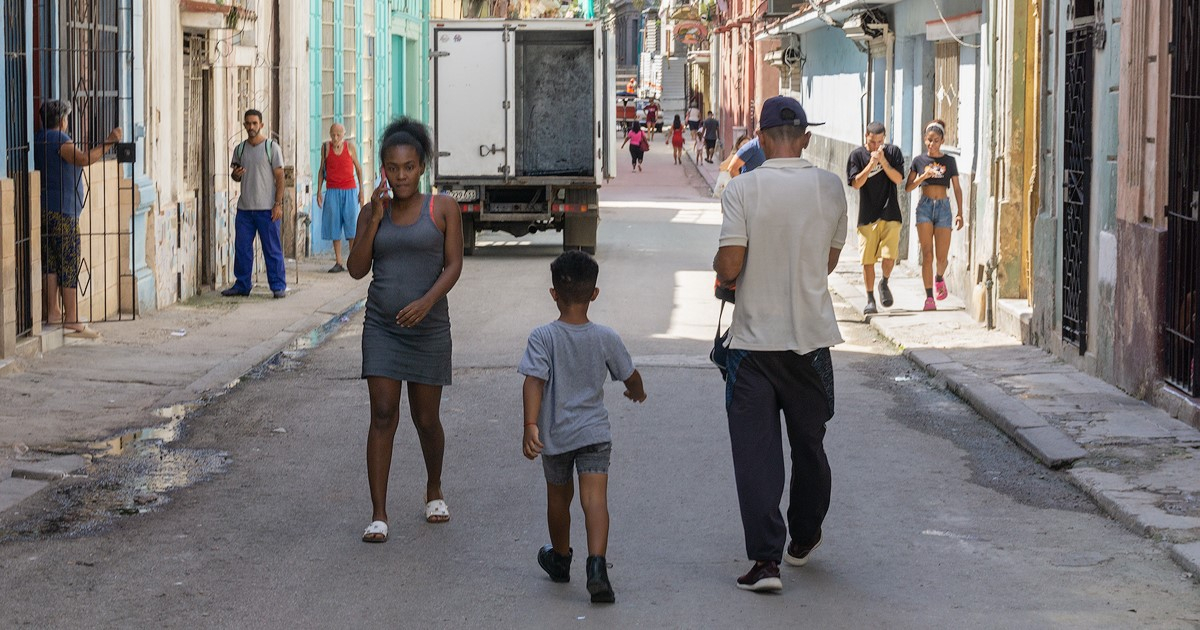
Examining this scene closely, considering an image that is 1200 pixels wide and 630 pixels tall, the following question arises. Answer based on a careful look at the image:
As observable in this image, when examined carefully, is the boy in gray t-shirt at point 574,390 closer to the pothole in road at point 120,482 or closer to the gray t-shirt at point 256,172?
the pothole in road at point 120,482

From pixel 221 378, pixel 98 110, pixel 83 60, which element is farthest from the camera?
pixel 98 110

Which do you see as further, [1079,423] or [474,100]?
[474,100]

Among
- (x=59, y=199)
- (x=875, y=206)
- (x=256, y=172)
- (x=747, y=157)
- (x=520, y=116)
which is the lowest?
(x=875, y=206)

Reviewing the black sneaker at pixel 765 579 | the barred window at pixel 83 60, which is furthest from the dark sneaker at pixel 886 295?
the black sneaker at pixel 765 579

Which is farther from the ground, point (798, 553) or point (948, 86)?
point (948, 86)

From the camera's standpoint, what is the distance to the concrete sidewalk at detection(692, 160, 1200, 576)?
7.46 meters

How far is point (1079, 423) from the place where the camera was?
9.54 metres

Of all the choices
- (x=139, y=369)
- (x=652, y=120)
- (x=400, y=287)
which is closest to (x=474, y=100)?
(x=139, y=369)

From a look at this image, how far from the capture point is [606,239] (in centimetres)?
2484

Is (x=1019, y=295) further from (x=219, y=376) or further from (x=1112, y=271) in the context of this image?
(x=219, y=376)

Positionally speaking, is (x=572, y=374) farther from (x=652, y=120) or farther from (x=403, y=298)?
(x=652, y=120)

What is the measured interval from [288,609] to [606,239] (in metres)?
19.1

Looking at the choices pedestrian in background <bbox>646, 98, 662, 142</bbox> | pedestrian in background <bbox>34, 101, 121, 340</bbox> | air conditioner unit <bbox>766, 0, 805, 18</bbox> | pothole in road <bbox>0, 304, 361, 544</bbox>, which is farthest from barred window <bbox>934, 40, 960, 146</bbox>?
pedestrian in background <bbox>646, 98, 662, 142</bbox>

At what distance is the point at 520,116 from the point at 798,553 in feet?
52.4
